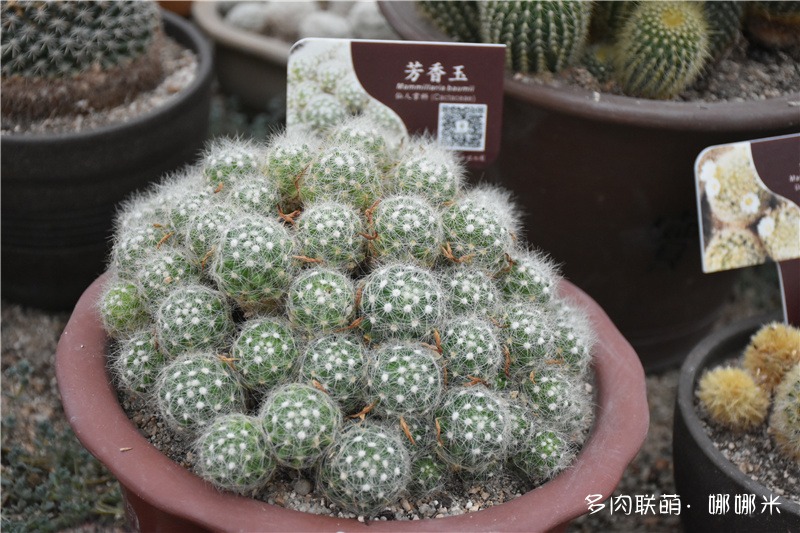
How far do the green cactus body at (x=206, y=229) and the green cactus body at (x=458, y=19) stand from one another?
4.97 feet

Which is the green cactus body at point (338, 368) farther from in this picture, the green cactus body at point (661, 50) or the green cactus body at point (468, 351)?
the green cactus body at point (661, 50)

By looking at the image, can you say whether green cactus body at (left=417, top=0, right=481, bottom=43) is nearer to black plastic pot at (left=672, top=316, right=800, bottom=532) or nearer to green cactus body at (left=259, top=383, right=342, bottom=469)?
black plastic pot at (left=672, top=316, right=800, bottom=532)

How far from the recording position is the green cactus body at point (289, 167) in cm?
188

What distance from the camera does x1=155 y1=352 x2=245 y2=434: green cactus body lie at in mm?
1598

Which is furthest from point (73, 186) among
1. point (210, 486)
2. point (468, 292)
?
point (468, 292)

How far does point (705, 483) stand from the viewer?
2.09 meters

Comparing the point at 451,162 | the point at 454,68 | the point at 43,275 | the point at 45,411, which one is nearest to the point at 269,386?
the point at 451,162

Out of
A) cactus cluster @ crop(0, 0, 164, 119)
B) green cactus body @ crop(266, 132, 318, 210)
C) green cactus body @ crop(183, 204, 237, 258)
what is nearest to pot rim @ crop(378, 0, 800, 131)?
green cactus body @ crop(266, 132, 318, 210)

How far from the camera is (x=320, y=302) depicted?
1598 mm

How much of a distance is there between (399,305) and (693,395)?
1.16 metres

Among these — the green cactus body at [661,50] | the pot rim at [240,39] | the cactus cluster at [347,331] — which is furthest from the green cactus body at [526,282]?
the pot rim at [240,39]

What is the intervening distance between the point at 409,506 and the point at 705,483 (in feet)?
2.95

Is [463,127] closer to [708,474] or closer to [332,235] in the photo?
[332,235]

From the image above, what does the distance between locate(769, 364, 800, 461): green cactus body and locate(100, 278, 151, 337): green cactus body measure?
64.4 inches
